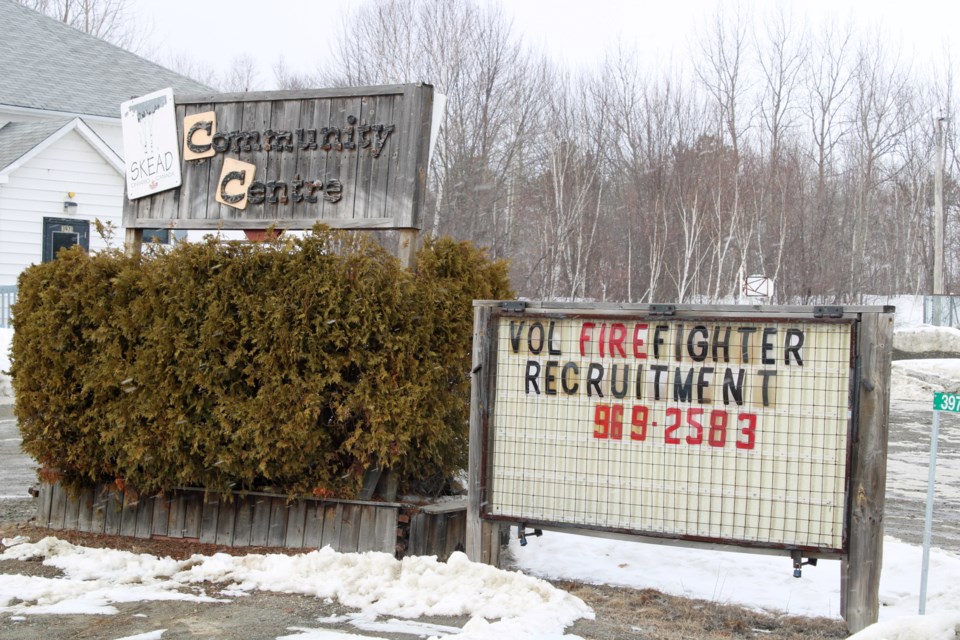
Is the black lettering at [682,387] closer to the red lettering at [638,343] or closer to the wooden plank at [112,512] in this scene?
the red lettering at [638,343]

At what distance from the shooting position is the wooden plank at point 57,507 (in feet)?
25.2

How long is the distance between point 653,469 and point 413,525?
188 cm

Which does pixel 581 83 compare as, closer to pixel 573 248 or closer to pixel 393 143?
pixel 573 248

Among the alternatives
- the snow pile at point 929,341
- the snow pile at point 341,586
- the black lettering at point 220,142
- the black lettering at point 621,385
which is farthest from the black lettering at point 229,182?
the snow pile at point 929,341

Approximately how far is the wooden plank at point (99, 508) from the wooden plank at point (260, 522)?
134cm

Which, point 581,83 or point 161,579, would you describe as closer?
point 161,579

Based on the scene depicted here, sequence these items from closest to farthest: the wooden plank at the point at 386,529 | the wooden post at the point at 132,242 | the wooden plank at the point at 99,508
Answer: the wooden plank at the point at 386,529 < the wooden plank at the point at 99,508 < the wooden post at the point at 132,242

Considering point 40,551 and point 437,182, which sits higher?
point 437,182

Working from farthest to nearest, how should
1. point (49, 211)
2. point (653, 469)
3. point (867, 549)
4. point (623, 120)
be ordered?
point (623, 120) → point (49, 211) → point (653, 469) → point (867, 549)

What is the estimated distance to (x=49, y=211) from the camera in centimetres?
1991

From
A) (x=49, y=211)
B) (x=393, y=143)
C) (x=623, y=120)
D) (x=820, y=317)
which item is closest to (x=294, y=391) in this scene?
(x=393, y=143)

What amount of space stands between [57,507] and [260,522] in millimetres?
1888

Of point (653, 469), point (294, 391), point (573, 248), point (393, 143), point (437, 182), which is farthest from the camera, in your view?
point (573, 248)

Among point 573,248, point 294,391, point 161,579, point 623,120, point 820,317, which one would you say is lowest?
point 161,579
